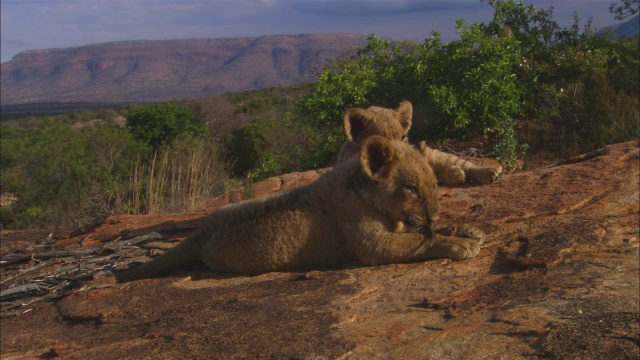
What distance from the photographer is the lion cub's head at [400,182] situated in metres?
5.46

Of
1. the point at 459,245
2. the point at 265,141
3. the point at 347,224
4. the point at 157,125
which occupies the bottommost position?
the point at 265,141

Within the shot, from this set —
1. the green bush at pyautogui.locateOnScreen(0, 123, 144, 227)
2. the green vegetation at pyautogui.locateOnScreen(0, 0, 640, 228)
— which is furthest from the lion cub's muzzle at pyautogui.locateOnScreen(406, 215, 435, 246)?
the green bush at pyautogui.locateOnScreen(0, 123, 144, 227)

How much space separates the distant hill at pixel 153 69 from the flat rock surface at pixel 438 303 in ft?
283

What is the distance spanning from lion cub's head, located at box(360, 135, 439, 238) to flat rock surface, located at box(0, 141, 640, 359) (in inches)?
17.7

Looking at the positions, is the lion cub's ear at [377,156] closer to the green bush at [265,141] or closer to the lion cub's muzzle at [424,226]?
the lion cub's muzzle at [424,226]

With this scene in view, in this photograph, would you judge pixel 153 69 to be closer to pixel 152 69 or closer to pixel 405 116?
pixel 152 69

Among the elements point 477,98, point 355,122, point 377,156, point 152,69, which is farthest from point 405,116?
point 152,69

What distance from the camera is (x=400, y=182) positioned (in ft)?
18.1

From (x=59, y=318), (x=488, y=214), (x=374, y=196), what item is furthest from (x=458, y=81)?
(x=59, y=318)

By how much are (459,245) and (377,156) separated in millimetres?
1086

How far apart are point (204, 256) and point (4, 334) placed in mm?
2160

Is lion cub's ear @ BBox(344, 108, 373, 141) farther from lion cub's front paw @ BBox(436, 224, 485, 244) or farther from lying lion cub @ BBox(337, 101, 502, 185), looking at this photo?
lion cub's front paw @ BBox(436, 224, 485, 244)

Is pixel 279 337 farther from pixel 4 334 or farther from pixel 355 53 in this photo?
pixel 355 53

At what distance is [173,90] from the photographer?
116 metres
